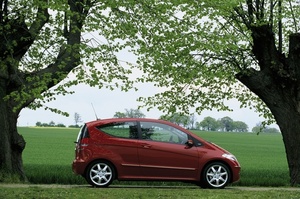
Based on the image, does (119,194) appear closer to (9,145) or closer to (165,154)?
(165,154)

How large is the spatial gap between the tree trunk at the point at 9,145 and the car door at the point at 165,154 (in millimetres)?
4832

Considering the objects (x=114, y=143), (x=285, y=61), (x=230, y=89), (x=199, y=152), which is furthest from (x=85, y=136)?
(x=230, y=89)

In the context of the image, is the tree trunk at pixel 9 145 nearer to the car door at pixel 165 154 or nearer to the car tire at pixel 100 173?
the car tire at pixel 100 173

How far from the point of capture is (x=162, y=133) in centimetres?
1683

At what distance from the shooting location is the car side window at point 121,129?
54.9 feet

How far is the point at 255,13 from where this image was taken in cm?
2486

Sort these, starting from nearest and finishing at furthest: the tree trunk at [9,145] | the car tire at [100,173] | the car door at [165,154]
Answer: the car tire at [100,173]
the car door at [165,154]
the tree trunk at [9,145]

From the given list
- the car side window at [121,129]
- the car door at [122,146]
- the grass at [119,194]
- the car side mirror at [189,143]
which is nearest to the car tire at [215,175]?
the car side mirror at [189,143]

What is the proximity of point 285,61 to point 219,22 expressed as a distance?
12.3 feet

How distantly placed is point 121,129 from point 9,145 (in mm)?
5122

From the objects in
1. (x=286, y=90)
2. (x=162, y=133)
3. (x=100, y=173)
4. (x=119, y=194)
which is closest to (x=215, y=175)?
(x=162, y=133)

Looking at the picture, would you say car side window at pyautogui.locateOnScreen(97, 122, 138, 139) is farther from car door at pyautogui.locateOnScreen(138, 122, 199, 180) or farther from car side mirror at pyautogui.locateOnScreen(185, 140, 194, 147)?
car side mirror at pyautogui.locateOnScreen(185, 140, 194, 147)

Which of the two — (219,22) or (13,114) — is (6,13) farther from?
(219,22)

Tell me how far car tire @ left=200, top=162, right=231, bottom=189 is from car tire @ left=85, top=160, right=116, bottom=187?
7.70 feet
